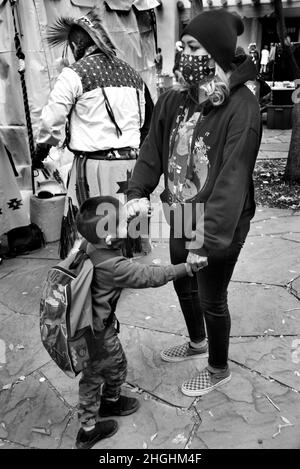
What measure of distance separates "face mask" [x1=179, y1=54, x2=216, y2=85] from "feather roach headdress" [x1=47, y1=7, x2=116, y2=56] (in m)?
1.26

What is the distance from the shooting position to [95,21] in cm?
335

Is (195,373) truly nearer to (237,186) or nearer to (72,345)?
(72,345)

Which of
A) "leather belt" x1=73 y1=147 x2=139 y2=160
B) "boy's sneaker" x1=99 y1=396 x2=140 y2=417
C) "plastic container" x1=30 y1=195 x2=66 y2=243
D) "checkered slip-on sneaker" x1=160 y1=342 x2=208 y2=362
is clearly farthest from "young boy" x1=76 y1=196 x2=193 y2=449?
"plastic container" x1=30 y1=195 x2=66 y2=243

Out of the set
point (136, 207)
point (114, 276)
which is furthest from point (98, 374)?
point (136, 207)

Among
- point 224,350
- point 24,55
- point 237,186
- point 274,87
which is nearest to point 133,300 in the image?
point 224,350

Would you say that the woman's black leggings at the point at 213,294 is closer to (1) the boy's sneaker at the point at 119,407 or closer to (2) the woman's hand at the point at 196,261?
(2) the woman's hand at the point at 196,261

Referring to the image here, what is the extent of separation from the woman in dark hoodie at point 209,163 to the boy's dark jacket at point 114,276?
0.48ft

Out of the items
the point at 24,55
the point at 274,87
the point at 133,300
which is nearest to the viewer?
the point at 133,300

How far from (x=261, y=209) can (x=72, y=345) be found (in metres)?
4.33

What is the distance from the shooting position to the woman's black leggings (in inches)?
89.9

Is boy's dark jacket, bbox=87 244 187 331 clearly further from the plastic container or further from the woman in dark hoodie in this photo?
the plastic container

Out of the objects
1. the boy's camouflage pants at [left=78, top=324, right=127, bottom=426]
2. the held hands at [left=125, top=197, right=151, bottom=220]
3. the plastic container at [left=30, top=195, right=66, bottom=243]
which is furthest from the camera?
the plastic container at [left=30, top=195, right=66, bottom=243]

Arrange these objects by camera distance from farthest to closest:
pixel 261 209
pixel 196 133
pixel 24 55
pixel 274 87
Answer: pixel 274 87 < pixel 261 209 < pixel 24 55 < pixel 196 133

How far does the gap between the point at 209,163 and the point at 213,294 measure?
26.2 inches
